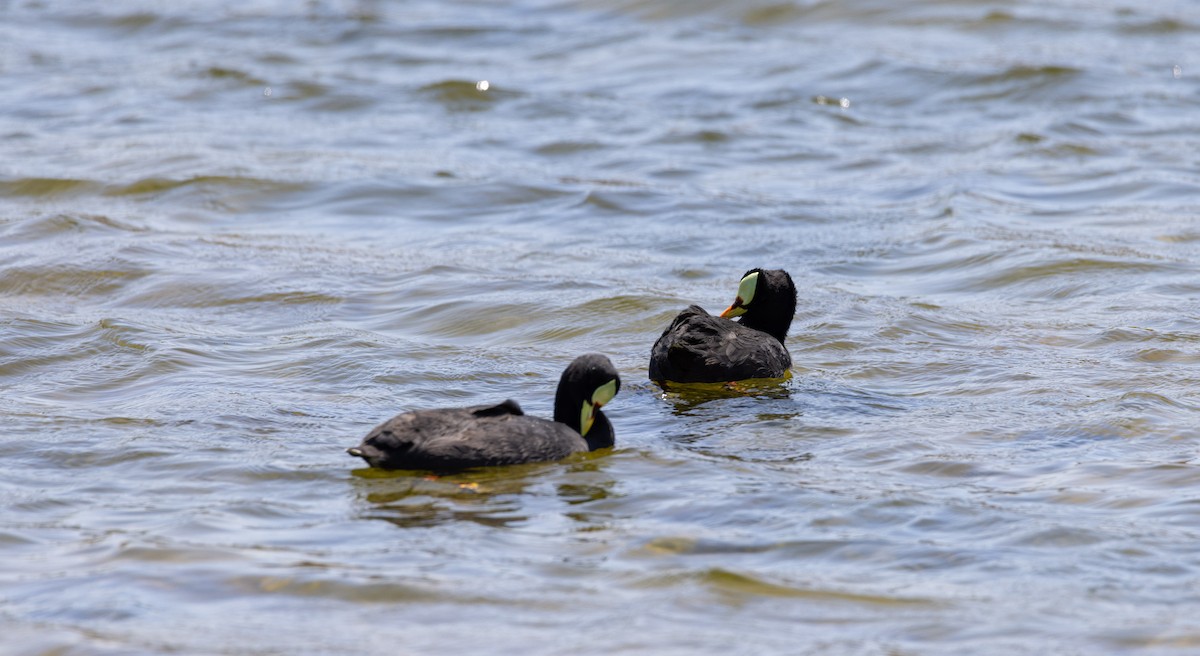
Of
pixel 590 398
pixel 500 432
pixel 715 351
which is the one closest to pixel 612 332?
pixel 715 351

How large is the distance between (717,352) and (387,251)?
5.12m

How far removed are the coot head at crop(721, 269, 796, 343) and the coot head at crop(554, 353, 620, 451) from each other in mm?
2382

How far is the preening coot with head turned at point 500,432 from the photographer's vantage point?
25.5ft

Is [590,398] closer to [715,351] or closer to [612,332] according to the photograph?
[715,351]

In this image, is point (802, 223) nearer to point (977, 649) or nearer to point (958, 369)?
point (958, 369)

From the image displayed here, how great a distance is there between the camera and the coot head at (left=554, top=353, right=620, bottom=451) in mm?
8492

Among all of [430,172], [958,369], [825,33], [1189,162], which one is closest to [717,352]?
[958,369]

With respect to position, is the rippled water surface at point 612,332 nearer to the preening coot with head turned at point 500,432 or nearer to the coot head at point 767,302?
the preening coot with head turned at point 500,432

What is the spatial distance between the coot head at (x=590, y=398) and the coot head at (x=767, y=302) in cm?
238

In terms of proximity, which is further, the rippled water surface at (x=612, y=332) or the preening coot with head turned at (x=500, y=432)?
the preening coot with head turned at (x=500, y=432)

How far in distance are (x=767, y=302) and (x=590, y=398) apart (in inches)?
104

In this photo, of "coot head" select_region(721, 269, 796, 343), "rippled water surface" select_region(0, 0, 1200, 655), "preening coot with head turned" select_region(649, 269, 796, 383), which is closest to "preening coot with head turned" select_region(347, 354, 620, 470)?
"rippled water surface" select_region(0, 0, 1200, 655)

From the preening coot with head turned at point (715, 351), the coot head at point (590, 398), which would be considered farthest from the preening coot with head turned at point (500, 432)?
the preening coot with head turned at point (715, 351)

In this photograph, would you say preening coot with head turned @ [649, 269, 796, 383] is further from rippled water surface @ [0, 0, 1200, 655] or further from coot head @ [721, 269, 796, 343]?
rippled water surface @ [0, 0, 1200, 655]
